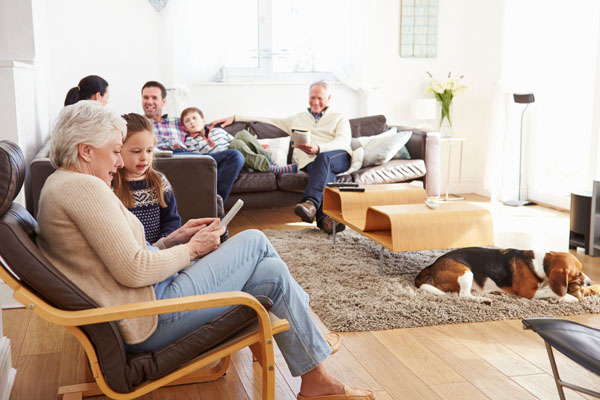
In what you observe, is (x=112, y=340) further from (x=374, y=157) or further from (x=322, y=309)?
(x=374, y=157)

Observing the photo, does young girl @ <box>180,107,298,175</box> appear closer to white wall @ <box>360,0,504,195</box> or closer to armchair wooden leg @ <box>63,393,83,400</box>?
white wall @ <box>360,0,504,195</box>

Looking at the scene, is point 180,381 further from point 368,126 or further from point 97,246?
point 368,126

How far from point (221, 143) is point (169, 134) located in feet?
1.53

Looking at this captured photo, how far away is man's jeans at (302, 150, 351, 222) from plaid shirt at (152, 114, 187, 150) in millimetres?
1098

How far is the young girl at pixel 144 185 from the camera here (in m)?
2.63

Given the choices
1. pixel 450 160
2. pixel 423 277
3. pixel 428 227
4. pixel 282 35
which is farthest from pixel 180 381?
pixel 450 160

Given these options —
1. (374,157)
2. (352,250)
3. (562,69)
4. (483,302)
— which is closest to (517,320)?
(483,302)

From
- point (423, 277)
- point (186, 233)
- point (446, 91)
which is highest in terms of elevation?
point (446, 91)

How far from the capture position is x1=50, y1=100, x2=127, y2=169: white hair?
6.27 feet

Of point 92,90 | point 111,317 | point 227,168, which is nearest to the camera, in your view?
point 111,317

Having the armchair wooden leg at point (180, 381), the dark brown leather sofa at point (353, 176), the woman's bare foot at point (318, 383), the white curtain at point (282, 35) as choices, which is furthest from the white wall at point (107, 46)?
the woman's bare foot at point (318, 383)

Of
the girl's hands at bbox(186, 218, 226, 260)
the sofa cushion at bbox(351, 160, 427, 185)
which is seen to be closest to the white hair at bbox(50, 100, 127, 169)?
the girl's hands at bbox(186, 218, 226, 260)

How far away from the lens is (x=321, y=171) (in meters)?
5.36

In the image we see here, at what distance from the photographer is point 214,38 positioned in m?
6.45
